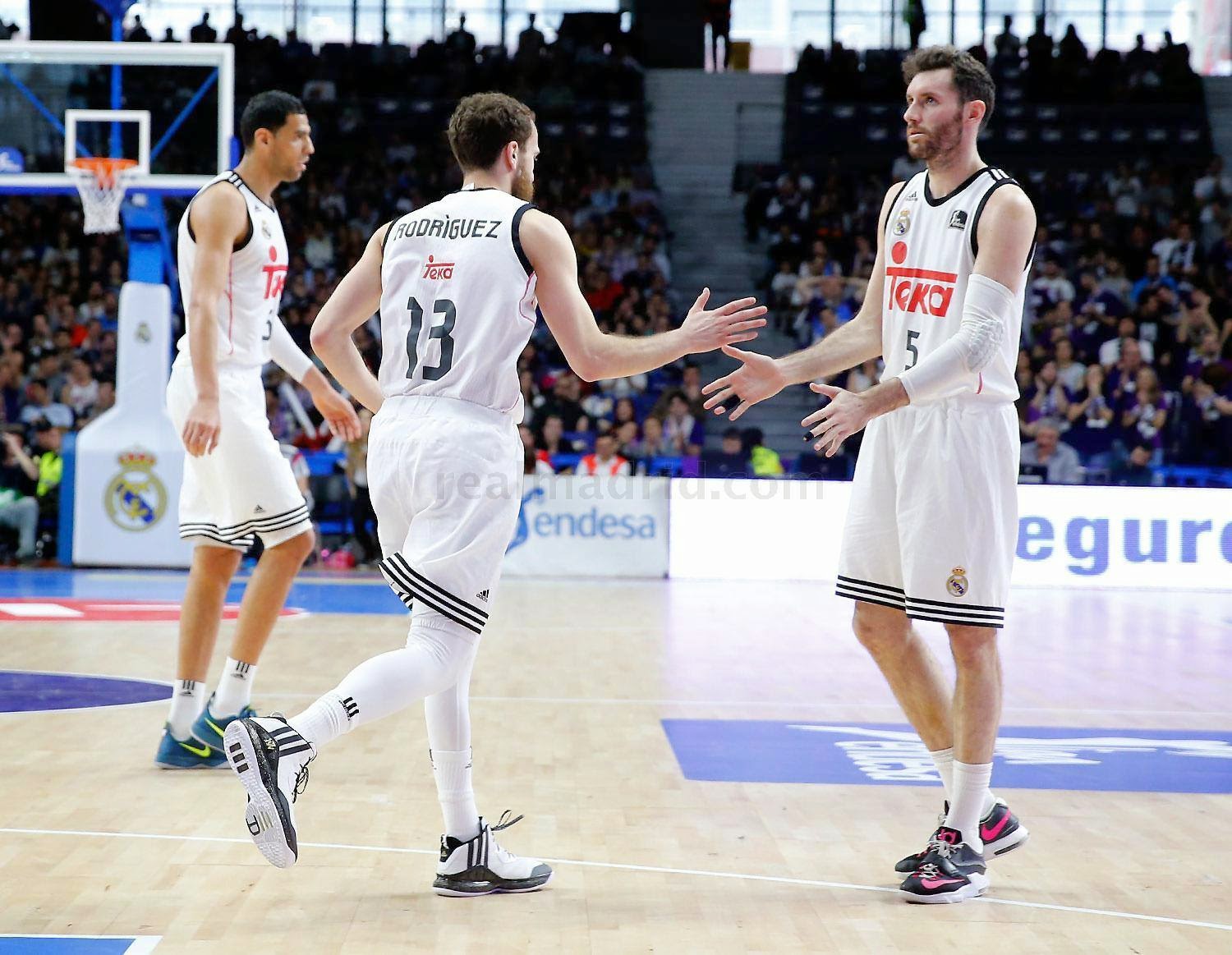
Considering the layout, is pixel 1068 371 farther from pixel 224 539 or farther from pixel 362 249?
pixel 224 539

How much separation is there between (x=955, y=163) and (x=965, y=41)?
2372 centimetres

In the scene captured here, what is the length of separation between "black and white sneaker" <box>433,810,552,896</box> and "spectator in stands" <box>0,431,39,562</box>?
1133cm

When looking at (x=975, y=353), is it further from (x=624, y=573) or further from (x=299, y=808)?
(x=624, y=573)

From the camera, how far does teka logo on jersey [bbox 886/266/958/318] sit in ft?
12.8

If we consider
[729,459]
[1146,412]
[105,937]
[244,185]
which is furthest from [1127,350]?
[105,937]

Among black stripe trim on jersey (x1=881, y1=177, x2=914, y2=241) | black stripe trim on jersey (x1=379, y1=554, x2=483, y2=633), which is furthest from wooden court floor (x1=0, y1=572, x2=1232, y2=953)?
black stripe trim on jersey (x1=881, y1=177, x2=914, y2=241)

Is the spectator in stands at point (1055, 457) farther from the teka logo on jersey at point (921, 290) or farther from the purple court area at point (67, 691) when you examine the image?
the teka logo on jersey at point (921, 290)

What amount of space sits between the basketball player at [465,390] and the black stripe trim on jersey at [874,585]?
2.82ft

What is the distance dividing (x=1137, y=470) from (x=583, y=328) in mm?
11381

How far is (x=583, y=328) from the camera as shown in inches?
141

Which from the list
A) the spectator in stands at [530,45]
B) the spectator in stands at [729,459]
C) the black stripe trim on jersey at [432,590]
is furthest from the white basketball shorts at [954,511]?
the spectator in stands at [530,45]

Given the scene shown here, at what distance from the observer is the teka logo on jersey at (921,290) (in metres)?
3.89

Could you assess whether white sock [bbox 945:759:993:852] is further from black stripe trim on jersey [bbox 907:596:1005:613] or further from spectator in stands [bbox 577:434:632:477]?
spectator in stands [bbox 577:434:632:477]

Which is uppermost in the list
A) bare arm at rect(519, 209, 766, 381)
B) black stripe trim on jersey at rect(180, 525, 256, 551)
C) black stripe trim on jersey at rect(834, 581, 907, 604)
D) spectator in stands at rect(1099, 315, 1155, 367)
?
spectator in stands at rect(1099, 315, 1155, 367)
